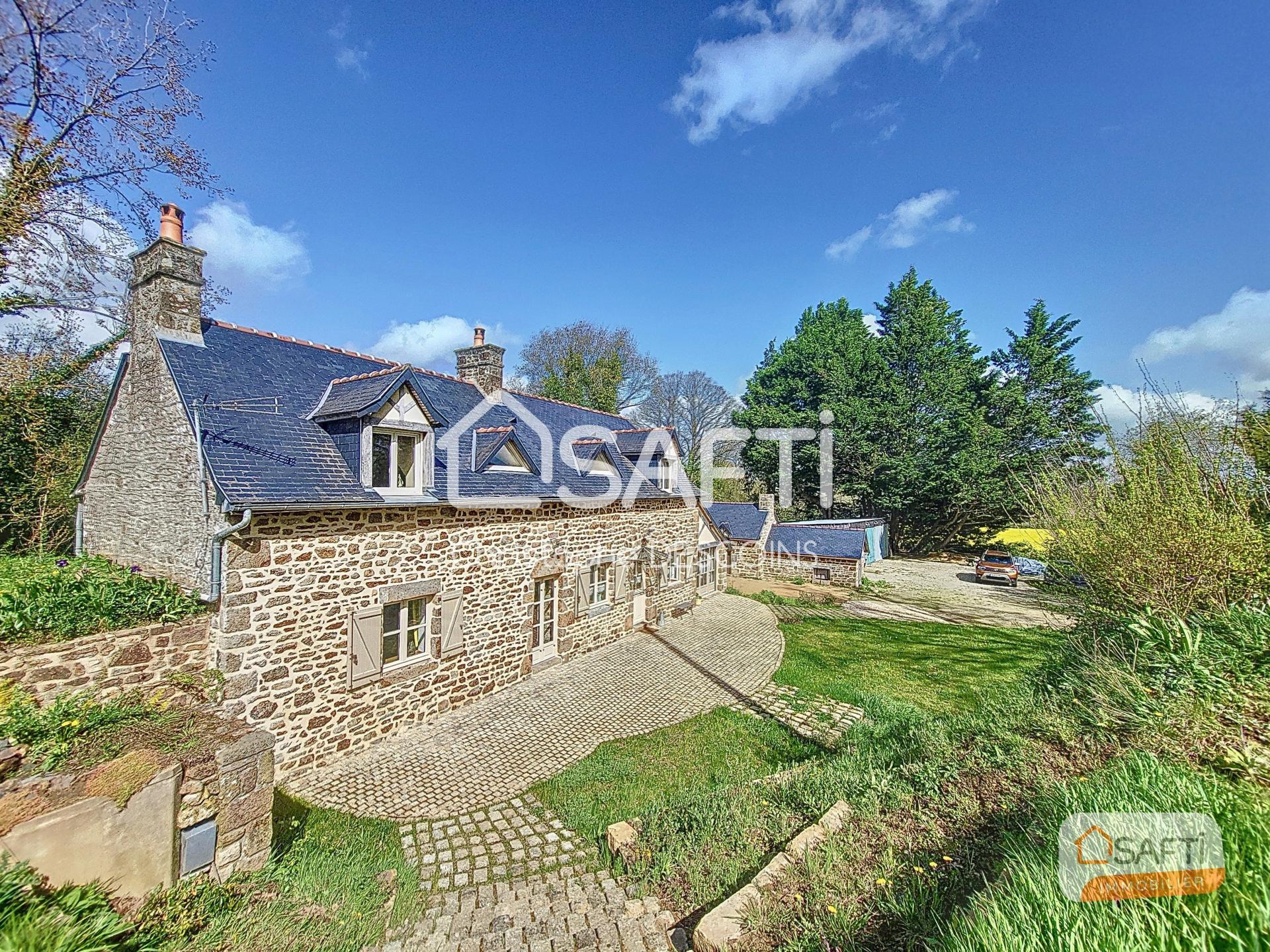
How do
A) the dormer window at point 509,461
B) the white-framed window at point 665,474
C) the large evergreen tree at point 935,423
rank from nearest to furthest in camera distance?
the dormer window at point 509,461
the white-framed window at point 665,474
the large evergreen tree at point 935,423

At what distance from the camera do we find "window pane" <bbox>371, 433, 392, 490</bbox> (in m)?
8.16

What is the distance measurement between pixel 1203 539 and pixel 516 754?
8.89m

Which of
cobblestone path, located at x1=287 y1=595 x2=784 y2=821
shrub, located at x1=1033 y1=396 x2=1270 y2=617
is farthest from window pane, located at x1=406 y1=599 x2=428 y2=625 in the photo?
shrub, located at x1=1033 y1=396 x2=1270 y2=617

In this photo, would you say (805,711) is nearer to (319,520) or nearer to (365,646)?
(365,646)

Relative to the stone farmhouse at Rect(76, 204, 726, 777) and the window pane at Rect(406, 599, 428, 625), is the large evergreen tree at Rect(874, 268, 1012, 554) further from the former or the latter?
the window pane at Rect(406, 599, 428, 625)

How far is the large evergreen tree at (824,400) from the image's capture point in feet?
98.8

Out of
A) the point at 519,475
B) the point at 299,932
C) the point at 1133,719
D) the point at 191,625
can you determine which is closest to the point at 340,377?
the point at 519,475

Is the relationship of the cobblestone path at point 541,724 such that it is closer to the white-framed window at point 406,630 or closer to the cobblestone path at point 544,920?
the white-framed window at point 406,630

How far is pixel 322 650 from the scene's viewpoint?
284 inches

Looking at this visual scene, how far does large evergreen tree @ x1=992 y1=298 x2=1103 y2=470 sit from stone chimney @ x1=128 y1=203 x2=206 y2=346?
1409 inches

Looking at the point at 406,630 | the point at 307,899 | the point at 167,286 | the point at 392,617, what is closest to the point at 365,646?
the point at 392,617

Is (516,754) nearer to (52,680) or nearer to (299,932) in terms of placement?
(299,932)
